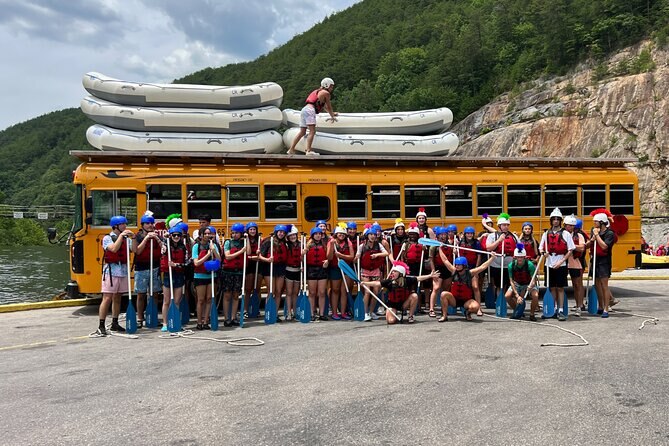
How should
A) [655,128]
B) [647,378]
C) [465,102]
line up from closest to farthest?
[647,378], [655,128], [465,102]

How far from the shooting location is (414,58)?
8612cm

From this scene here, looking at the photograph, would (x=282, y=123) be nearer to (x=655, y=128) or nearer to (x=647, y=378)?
(x=647, y=378)

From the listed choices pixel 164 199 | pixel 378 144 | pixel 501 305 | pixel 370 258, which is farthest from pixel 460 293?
pixel 164 199

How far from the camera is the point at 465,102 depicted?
2395 inches

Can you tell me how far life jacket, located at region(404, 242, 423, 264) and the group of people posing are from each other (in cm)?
2

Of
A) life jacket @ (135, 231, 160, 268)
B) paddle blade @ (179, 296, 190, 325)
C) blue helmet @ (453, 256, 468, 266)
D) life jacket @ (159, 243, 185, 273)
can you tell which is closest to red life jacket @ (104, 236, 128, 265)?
life jacket @ (135, 231, 160, 268)

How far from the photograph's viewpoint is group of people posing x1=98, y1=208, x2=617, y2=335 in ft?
28.7

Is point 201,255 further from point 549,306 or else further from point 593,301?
point 593,301

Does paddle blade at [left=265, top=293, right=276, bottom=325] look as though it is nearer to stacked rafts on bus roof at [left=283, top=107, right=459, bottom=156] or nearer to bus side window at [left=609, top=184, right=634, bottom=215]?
stacked rafts on bus roof at [left=283, top=107, right=459, bottom=156]

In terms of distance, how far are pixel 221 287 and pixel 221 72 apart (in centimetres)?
12069

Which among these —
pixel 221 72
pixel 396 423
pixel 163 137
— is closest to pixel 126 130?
pixel 163 137

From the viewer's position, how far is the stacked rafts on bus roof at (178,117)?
36.8 ft

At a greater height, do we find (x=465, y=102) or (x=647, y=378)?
(x=465, y=102)

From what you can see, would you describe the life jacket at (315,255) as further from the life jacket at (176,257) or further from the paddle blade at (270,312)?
the life jacket at (176,257)
